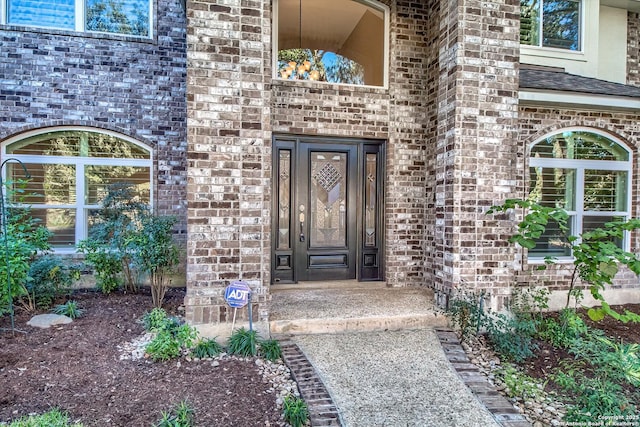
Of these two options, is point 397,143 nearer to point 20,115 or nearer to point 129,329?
point 129,329

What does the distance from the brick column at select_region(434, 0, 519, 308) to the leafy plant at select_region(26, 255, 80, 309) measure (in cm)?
471

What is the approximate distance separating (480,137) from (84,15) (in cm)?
596

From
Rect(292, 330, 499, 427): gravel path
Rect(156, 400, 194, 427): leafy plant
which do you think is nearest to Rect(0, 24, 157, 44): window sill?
Rect(292, 330, 499, 427): gravel path

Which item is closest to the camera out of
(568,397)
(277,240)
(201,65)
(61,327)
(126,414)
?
(126,414)

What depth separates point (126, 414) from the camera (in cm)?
260

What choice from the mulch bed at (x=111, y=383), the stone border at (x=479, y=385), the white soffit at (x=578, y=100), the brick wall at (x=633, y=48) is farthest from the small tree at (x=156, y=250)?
the brick wall at (x=633, y=48)

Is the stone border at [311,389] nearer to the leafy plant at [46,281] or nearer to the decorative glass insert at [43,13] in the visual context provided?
the leafy plant at [46,281]

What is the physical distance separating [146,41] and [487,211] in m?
5.54

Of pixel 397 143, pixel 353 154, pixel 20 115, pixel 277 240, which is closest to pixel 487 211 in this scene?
pixel 397 143

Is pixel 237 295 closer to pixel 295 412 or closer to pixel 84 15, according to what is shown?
pixel 295 412

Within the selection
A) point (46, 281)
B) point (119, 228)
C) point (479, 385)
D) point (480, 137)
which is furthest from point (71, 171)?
point (479, 385)

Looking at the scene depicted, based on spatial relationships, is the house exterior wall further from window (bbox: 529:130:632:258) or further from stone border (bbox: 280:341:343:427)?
stone border (bbox: 280:341:343:427)

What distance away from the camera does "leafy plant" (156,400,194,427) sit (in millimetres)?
2406

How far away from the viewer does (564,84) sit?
5.53 metres
